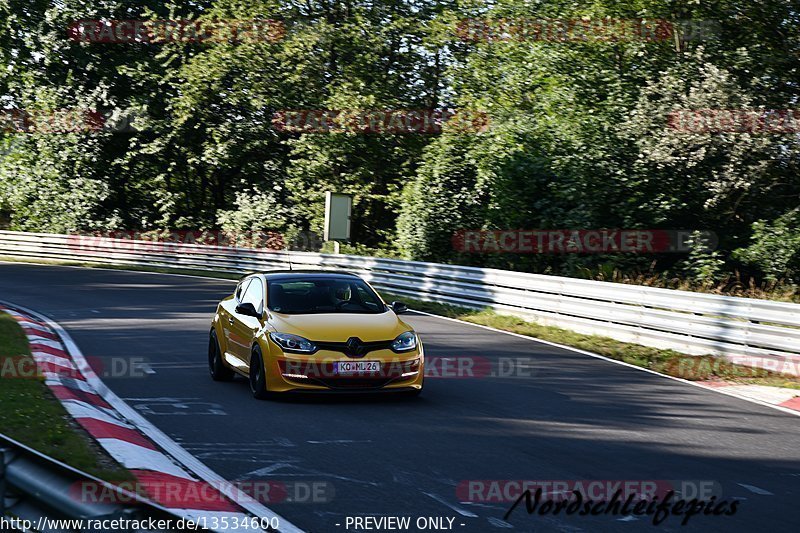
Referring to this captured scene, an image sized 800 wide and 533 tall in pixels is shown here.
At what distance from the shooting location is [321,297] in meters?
12.1

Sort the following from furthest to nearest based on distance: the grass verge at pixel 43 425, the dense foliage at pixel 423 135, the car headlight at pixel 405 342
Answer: the dense foliage at pixel 423 135 < the car headlight at pixel 405 342 < the grass verge at pixel 43 425

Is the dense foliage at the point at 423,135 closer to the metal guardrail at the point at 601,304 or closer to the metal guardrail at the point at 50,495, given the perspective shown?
the metal guardrail at the point at 601,304

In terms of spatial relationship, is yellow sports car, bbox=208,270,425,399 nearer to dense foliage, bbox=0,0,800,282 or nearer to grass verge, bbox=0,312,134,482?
grass verge, bbox=0,312,134,482

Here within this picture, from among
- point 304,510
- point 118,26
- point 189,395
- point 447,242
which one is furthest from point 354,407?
point 118,26

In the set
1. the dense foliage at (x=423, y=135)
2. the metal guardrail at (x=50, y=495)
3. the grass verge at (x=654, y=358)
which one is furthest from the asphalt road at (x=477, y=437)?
the dense foliage at (x=423, y=135)

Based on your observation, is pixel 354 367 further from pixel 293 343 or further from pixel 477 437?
pixel 477 437

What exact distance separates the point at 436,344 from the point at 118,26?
32037mm

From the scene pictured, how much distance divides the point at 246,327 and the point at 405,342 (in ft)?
6.32

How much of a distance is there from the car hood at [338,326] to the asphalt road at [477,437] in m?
0.72

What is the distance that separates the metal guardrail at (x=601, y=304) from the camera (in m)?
14.4

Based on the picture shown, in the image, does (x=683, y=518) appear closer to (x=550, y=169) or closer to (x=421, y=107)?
(x=550, y=169)

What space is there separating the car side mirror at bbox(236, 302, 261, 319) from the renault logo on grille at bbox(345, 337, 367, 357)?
4.49 ft

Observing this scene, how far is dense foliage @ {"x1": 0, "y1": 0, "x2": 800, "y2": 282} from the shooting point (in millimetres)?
26906

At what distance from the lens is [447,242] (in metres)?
31.0
